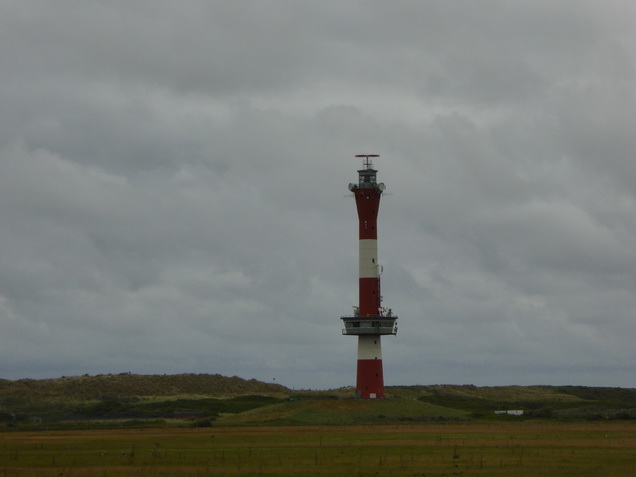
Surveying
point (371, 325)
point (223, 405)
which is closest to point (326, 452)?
point (371, 325)

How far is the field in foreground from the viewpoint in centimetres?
5197

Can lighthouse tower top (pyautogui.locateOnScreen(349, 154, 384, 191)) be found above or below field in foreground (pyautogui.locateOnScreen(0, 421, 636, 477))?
above

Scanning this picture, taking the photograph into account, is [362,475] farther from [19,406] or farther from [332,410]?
[19,406]

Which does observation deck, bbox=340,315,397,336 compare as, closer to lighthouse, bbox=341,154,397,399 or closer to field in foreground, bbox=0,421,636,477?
lighthouse, bbox=341,154,397,399

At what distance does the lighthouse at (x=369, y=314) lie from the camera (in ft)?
350

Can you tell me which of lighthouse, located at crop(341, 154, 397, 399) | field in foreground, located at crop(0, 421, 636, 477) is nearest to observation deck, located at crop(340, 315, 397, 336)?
lighthouse, located at crop(341, 154, 397, 399)

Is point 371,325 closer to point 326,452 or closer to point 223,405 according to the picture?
point 223,405

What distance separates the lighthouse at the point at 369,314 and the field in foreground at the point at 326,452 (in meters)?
18.6

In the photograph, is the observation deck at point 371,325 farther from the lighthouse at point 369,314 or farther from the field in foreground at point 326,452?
the field in foreground at point 326,452

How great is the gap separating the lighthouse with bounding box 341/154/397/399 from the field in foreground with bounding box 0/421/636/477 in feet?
61.1

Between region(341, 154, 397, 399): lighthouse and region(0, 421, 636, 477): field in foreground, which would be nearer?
region(0, 421, 636, 477): field in foreground

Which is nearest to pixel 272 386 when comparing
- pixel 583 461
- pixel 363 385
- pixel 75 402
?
pixel 75 402

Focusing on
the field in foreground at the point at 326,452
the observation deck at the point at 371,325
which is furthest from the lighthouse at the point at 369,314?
the field in foreground at the point at 326,452

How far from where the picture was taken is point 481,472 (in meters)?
50.8
